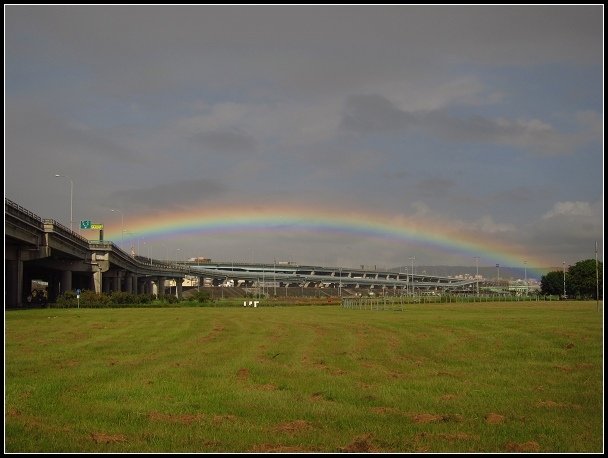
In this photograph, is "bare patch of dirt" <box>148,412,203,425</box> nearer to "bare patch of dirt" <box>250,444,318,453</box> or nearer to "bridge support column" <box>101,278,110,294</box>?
"bare patch of dirt" <box>250,444,318,453</box>

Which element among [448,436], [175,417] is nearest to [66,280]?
[175,417]

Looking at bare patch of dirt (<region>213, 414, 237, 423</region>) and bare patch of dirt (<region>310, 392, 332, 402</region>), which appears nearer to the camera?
bare patch of dirt (<region>213, 414, 237, 423</region>)

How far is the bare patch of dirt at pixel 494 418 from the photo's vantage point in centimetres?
1608

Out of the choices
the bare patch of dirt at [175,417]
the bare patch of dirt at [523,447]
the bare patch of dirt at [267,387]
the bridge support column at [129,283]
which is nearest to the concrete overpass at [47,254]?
the bridge support column at [129,283]

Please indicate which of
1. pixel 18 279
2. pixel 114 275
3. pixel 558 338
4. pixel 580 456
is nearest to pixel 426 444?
pixel 580 456

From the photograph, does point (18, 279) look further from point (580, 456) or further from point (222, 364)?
point (580, 456)

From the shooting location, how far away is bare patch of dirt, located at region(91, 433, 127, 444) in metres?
14.2

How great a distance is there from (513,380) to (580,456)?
9260 millimetres

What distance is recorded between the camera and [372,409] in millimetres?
17578

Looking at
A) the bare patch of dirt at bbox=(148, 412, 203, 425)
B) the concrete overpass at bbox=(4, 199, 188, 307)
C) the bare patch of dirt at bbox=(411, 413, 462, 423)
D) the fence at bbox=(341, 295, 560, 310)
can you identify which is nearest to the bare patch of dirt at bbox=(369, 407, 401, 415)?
the bare patch of dirt at bbox=(411, 413, 462, 423)

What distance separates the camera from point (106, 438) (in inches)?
566

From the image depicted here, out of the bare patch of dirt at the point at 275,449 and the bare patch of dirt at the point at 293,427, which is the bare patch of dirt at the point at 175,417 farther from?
the bare patch of dirt at the point at 275,449

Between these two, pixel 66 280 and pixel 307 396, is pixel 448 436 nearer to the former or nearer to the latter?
pixel 307 396

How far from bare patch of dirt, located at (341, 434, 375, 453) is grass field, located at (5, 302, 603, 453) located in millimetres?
26
